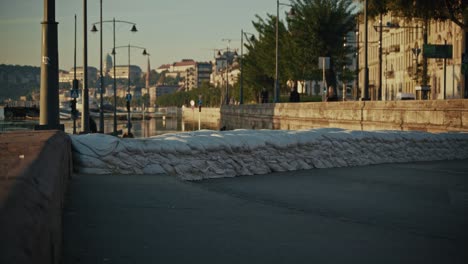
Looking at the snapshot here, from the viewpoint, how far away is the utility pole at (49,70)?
41.9ft

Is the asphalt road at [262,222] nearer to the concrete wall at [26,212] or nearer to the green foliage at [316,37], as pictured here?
the concrete wall at [26,212]

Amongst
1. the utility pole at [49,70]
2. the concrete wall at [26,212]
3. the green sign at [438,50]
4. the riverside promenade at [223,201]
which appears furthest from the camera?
the green sign at [438,50]

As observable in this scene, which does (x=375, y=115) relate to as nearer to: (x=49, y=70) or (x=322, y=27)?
(x=49, y=70)

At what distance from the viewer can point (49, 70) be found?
12.8 meters

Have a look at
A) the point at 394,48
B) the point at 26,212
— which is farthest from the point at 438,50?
the point at 394,48

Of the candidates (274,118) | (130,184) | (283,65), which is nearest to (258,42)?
(283,65)

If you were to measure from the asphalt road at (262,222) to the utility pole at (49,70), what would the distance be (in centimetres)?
330

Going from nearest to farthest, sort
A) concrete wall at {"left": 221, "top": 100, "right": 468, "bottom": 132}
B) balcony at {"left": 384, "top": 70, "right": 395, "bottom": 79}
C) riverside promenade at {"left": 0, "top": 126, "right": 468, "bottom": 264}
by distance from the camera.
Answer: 1. riverside promenade at {"left": 0, "top": 126, "right": 468, "bottom": 264}
2. concrete wall at {"left": 221, "top": 100, "right": 468, "bottom": 132}
3. balcony at {"left": 384, "top": 70, "right": 395, "bottom": 79}

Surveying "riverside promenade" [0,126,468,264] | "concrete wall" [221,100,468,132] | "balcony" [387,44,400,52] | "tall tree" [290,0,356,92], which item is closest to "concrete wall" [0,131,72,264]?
"riverside promenade" [0,126,468,264]

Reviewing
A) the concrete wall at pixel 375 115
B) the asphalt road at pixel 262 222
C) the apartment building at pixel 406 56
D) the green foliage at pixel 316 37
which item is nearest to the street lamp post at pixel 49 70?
the asphalt road at pixel 262 222

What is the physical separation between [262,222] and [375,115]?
2692 cm

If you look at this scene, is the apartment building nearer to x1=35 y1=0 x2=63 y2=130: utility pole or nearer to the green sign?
the green sign

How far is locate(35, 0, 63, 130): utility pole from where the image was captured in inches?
503

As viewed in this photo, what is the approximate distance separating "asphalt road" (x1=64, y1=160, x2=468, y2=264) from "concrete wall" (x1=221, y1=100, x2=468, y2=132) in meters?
13.8
